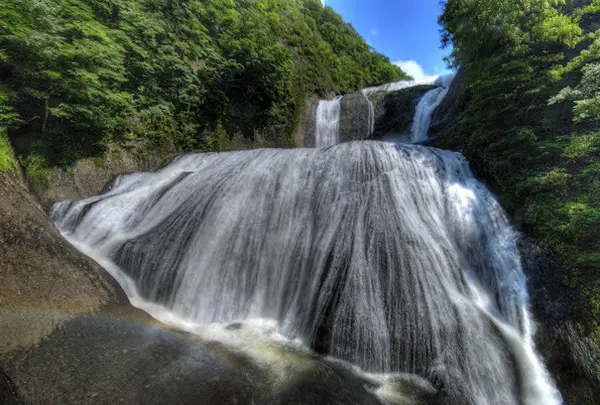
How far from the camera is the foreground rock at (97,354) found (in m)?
2.37

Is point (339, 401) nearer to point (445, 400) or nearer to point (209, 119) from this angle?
point (445, 400)

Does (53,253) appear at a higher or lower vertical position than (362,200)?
lower

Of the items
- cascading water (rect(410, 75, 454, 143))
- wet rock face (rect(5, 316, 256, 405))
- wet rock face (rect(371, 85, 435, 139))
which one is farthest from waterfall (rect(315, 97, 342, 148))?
wet rock face (rect(5, 316, 256, 405))

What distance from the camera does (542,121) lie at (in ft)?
18.2

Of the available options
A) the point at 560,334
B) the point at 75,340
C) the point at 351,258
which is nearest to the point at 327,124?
the point at 351,258

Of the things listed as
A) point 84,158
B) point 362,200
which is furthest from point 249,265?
point 84,158

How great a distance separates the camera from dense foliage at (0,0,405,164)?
19.3 ft

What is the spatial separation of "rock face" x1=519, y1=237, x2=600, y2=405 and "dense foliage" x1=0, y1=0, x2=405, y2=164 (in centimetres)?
880

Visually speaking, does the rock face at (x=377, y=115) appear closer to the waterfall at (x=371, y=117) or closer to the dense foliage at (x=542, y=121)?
the waterfall at (x=371, y=117)

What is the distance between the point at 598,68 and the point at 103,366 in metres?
7.77

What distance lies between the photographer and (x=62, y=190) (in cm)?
635

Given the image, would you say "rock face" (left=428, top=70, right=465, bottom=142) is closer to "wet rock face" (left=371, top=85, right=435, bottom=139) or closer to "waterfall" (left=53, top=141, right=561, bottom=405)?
"wet rock face" (left=371, top=85, right=435, bottom=139)

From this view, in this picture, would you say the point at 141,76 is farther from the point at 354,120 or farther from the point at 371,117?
the point at 371,117

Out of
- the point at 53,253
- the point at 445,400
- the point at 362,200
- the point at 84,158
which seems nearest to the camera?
the point at 445,400
